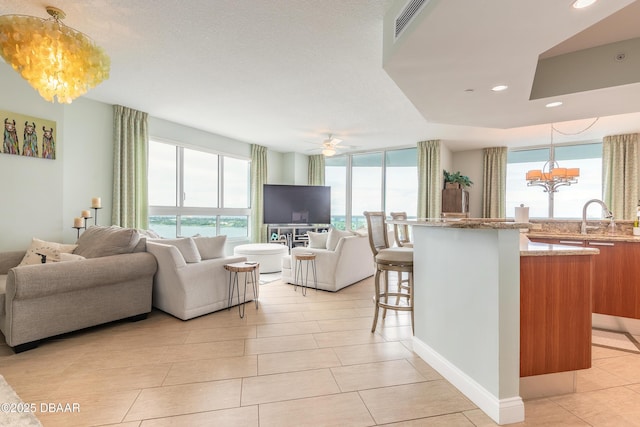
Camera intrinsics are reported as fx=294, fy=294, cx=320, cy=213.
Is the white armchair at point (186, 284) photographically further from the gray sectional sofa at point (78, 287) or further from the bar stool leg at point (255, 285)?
the bar stool leg at point (255, 285)

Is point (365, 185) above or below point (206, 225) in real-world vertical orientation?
above

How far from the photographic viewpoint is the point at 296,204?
710 cm

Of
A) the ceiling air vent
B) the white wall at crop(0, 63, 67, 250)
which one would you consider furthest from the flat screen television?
the ceiling air vent

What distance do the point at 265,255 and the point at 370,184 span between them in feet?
11.7

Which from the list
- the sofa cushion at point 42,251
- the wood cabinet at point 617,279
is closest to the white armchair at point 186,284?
the sofa cushion at point 42,251

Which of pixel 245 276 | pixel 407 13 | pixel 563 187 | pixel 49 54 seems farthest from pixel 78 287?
pixel 563 187

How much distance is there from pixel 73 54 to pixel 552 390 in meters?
3.86

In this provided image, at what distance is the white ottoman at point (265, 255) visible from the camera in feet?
17.2

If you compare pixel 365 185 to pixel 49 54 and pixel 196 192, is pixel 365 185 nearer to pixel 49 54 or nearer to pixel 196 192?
pixel 196 192

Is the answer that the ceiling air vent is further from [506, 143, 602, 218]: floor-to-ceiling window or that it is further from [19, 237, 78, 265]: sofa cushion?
[506, 143, 602, 218]: floor-to-ceiling window

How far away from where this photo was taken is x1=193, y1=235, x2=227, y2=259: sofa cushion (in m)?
3.46

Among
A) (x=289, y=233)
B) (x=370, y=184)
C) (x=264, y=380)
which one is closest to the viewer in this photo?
(x=264, y=380)

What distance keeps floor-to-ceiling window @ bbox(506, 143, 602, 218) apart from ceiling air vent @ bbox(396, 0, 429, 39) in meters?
5.65

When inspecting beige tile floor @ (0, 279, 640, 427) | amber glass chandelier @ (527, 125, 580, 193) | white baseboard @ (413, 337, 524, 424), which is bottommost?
beige tile floor @ (0, 279, 640, 427)
